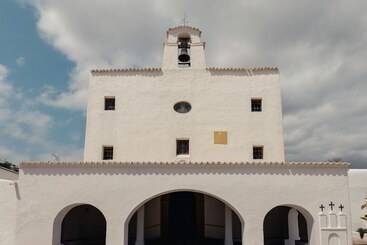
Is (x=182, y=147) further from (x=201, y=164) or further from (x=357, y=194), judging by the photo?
(x=357, y=194)

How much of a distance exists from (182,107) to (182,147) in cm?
221

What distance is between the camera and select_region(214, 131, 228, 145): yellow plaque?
57.2 feet

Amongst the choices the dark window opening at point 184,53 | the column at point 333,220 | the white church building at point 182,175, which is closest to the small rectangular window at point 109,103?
the white church building at point 182,175

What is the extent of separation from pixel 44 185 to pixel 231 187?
7490 mm

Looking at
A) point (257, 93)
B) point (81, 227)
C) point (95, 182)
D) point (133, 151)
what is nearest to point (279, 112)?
point (257, 93)

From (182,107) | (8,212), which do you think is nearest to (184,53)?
(182,107)

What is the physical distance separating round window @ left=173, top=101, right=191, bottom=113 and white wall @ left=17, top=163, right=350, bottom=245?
17.4 feet

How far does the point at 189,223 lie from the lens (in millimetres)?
17469

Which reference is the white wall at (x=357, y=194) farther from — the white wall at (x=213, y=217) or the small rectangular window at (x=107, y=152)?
the small rectangular window at (x=107, y=152)

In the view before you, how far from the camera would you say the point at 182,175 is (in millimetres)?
13328

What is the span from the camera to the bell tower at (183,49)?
18797 mm

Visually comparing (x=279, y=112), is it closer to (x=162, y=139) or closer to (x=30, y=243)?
(x=162, y=139)

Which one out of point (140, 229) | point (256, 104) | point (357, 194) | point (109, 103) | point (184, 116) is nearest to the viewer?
point (140, 229)

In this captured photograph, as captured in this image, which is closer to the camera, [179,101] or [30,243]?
[30,243]
